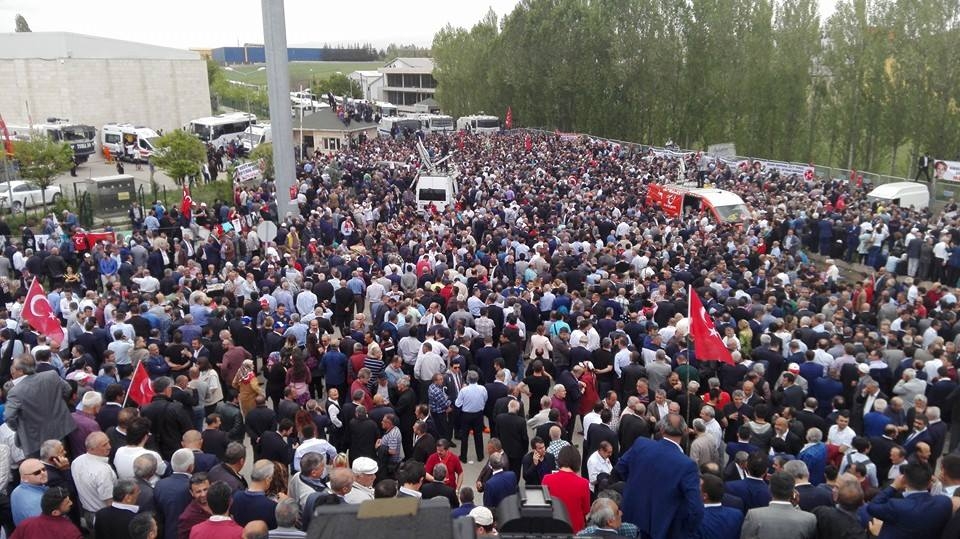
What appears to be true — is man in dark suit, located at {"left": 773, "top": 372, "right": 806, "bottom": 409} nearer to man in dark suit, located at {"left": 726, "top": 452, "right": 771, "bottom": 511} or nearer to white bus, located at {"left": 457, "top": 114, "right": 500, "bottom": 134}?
man in dark suit, located at {"left": 726, "top": 452, "right": 771, "bottom": 511}

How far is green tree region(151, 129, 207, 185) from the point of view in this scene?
1216 inches

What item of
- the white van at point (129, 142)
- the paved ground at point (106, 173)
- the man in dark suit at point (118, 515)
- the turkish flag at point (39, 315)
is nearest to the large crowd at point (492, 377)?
the man in dark suit at point (118, 515)

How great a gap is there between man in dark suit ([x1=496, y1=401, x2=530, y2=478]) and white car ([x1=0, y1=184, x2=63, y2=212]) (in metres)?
24.0

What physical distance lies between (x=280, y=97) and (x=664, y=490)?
20058 millimetres

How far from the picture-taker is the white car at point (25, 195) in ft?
85.6

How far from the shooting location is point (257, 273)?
15.0 meters

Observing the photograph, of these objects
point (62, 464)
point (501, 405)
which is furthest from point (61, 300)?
point (501, 405)

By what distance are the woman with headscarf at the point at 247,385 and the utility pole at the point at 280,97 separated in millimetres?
13263

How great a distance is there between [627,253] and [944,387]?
24.7 feet

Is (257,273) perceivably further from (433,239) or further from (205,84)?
(205,84)

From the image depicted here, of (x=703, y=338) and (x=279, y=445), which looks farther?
(x=703, y=338)

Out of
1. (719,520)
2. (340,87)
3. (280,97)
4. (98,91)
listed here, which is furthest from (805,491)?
(340,87)

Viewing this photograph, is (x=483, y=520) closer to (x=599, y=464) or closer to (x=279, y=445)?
(x=599, y=464)

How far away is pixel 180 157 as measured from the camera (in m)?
32.4
